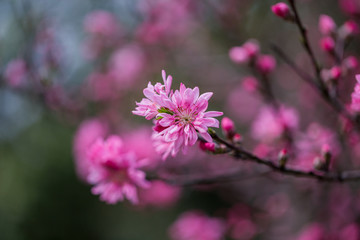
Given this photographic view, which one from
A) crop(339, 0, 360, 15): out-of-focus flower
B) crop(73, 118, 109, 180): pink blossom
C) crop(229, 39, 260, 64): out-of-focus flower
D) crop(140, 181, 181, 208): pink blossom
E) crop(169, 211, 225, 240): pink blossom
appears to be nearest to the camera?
crop(229, 39, 260, 64): out-of-focus flower

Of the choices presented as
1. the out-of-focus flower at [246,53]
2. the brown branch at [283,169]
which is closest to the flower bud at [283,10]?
the out-of-focus flower at [246,53]

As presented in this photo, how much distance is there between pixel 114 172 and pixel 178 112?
25.1 inches

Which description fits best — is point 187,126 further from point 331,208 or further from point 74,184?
point 74,184

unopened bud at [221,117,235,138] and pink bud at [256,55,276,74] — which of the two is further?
pink bud at [256,55,276,74]

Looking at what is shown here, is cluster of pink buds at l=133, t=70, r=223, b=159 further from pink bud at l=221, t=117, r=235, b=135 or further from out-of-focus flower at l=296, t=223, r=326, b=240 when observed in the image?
out-of-focus flower at l=296, t=223, r=326, b=240

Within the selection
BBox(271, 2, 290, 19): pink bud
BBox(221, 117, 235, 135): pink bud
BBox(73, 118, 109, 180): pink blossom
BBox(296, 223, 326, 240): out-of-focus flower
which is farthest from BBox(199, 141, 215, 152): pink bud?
BBox(296, 223, 326, 240): out-of-focus flower

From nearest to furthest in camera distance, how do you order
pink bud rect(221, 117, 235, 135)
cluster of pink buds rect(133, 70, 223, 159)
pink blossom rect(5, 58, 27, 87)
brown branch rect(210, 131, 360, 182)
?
1. cluster of pink buds rect(133, 70, 223, 159)
2. brown branch rect(210, 131, 360, 182)
3. pink bud rect(221, 117, 235, 135)
4. pink blossom rect(5, 58, 27, 87)

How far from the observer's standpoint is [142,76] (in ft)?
15.0

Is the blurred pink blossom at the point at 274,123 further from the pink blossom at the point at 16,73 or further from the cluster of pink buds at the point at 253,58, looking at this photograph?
the pink blossom at the point at 16,73

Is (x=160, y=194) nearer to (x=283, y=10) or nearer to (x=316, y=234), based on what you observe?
(x=316, y=234)

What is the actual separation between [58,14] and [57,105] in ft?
4.41

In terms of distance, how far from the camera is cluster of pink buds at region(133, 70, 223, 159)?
106 cm

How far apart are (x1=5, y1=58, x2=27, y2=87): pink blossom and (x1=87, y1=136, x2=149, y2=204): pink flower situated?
6.21 ft

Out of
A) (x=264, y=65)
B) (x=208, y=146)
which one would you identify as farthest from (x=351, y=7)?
(x=208, y=146)
